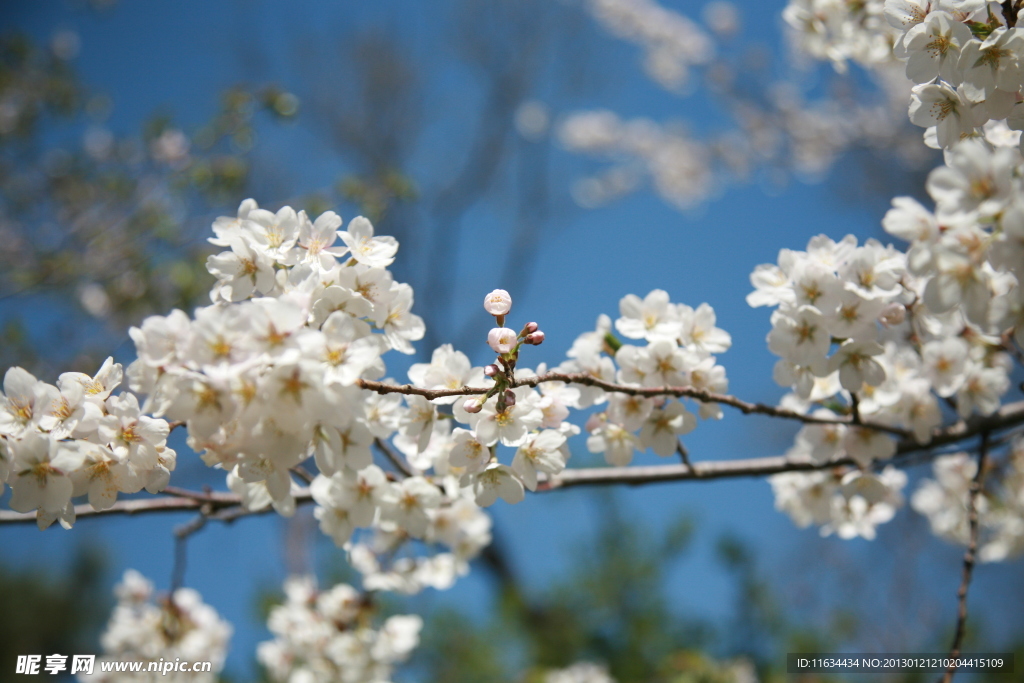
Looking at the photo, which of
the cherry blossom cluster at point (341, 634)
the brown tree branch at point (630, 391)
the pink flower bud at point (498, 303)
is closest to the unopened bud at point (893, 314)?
the brown tree branch at point (630, 391)

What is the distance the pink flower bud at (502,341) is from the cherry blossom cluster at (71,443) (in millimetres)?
559

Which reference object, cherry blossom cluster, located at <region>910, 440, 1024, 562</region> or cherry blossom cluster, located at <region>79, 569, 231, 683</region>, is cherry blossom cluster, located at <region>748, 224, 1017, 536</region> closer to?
cherry blossom cluster, located at <region>910, 440, 1024, 562</region>

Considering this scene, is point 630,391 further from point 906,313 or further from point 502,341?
point 906,313

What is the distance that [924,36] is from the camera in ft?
3.67

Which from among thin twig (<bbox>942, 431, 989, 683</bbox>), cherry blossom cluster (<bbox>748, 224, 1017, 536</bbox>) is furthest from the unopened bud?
thin twig (<bbox>942, 431, 989, 683</bbox>)

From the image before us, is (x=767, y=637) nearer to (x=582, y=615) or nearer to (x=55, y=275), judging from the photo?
(x=582, y=615)

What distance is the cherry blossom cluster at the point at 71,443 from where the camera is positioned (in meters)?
0.98

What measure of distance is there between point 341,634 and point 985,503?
93.8 inches

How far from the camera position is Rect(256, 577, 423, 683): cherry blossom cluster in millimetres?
2256

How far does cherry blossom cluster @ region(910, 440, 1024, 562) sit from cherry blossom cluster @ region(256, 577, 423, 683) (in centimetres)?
206

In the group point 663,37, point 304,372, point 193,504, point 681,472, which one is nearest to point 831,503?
point 681,472

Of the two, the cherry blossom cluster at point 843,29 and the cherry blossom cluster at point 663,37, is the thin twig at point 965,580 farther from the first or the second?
the cherry blossom cluster at point 663,37

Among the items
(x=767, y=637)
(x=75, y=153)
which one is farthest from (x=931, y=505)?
(x=75, y=153)

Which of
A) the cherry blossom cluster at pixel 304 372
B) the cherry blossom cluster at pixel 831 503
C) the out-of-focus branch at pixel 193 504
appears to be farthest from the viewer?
the cherry blossom cluster at pixel 831 503
